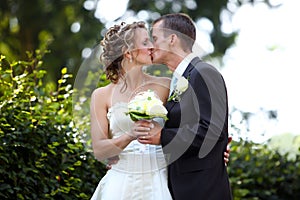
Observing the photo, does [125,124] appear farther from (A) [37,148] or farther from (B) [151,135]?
(A) [37,148]

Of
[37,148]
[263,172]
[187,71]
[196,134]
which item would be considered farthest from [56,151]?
[263,172]

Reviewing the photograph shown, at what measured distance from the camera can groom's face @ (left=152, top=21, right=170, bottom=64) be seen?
4398mm

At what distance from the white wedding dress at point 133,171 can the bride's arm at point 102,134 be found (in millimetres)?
50

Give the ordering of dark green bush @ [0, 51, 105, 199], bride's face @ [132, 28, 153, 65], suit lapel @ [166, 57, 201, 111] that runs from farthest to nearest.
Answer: dark green bush @ [0, 51, 105, 199], bride's face @ [132, 28, 153, 65], suit lapel @ [166, 57, 201, 111]

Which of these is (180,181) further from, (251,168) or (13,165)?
(251,168)

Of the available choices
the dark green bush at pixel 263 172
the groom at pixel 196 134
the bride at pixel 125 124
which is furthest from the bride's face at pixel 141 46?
the dark green bush at pixel 263 172

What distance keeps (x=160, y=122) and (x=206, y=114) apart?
A: 13.6 inches

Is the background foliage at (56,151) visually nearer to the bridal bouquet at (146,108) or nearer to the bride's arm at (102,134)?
the bride's arm at (102,134)

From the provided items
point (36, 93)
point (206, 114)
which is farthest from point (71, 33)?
point (206, 114)

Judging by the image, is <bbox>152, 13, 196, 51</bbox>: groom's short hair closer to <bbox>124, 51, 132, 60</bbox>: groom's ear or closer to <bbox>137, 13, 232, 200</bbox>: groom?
<bbox>137, 13, 232, 200</bbox>: groom

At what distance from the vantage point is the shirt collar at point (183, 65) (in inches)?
170

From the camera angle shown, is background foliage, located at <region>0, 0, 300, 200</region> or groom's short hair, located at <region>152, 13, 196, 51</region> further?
background foliage, located at <region>0, 0, 300, 200</region>

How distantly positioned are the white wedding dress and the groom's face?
44 centimetres

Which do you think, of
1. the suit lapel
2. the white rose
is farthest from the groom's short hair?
the white rose
